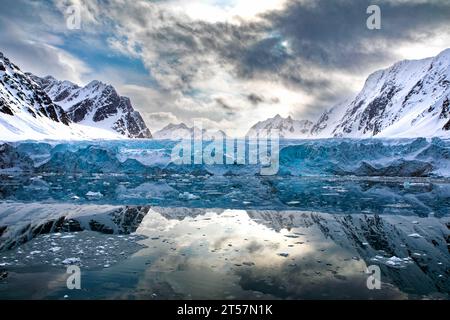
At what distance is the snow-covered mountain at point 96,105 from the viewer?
501 feet

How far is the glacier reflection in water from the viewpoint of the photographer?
19.6 feet

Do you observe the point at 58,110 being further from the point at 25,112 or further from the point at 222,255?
the point at 222,255

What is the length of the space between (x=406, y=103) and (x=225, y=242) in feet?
357

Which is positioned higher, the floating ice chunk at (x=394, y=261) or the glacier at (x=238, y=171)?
the glacier at (x=238, y=171)

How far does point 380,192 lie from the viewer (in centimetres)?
2030

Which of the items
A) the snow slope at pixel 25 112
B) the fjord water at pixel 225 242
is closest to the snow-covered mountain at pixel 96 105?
the snow slope at pixel 25 112

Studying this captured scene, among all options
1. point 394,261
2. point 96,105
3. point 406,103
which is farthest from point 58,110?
point 394,261

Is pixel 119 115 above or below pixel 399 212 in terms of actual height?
above

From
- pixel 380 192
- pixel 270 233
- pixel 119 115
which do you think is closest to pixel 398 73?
pixel 119 115

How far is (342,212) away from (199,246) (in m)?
7.19

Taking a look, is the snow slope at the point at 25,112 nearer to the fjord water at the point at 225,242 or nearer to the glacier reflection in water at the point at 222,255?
the fjord water at the point at 225,242
